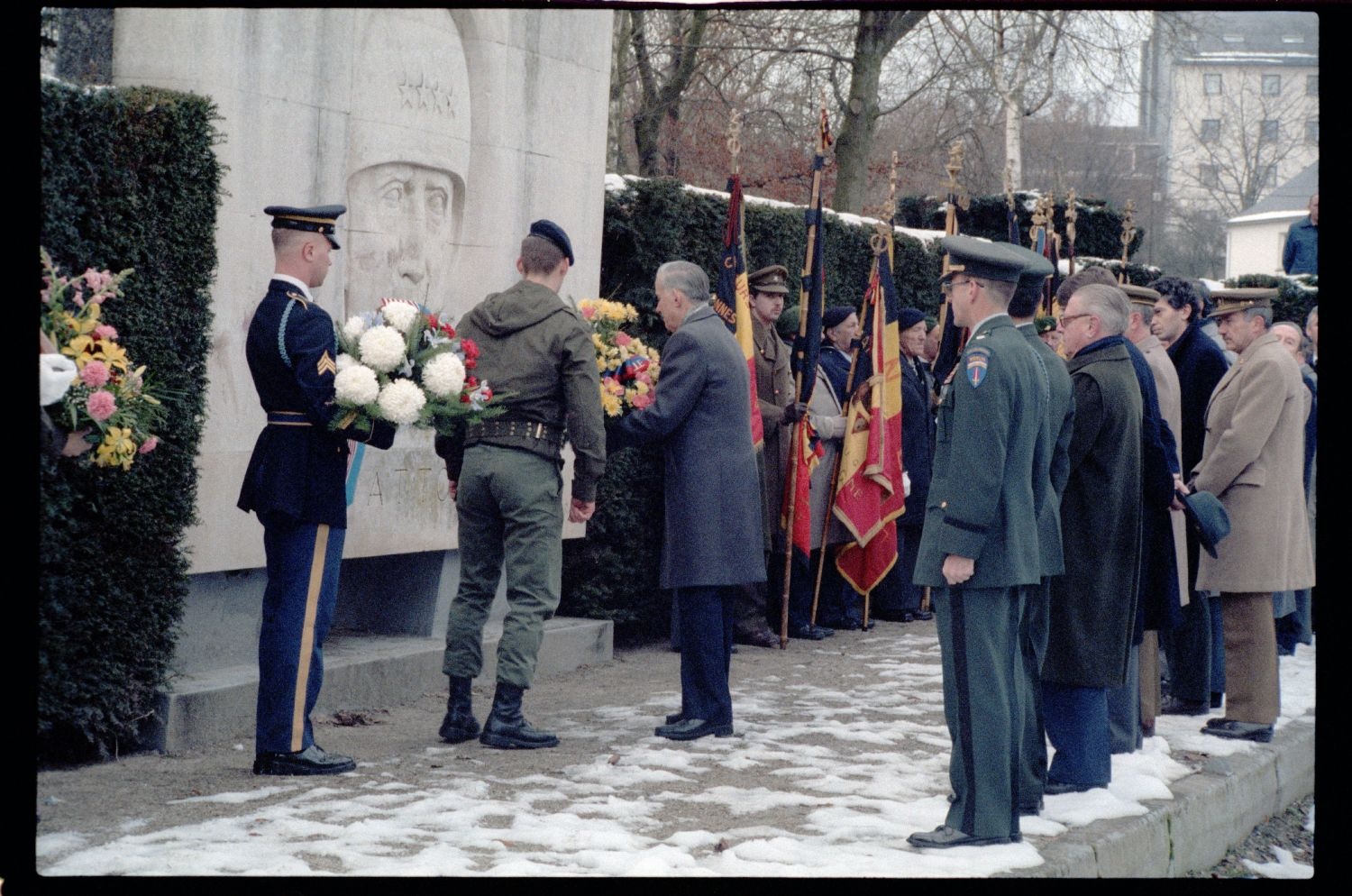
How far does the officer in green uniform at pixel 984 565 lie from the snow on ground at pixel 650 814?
0.22 metres

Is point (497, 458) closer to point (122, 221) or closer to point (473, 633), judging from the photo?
point (473, 633)

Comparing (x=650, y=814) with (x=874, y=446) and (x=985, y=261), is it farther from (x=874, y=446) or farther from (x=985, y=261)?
(x=874, y=446)

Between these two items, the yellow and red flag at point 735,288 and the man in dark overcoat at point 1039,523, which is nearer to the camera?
the man in dark overcoat at point 1039,523

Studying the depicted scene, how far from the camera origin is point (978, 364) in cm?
527

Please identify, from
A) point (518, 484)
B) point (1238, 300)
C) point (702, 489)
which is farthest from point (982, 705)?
point (1238, 300)

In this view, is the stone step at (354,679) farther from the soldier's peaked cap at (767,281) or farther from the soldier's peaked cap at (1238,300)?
the soldier's peaked cap at (1238,300)

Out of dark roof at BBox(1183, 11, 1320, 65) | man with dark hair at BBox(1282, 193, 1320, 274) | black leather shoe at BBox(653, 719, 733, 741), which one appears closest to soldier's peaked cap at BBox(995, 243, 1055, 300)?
black leather shoe at BBox(653, 719, 733, 741)

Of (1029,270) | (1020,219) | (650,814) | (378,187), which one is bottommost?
(650,814)

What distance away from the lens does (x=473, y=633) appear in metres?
6.72

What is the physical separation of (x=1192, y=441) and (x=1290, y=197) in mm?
33061

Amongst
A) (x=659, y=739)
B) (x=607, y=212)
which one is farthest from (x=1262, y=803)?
(x=607, y=212)

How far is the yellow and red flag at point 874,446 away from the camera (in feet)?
33.3

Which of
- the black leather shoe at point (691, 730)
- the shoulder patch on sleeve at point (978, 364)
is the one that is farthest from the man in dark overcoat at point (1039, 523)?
the black leather shoe at point (691, 730)

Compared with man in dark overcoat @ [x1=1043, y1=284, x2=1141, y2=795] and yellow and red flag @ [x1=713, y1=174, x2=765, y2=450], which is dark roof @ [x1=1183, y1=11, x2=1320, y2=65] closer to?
yellow and red flag @ [x1=713, y1=174, x2=765, y2=450]
